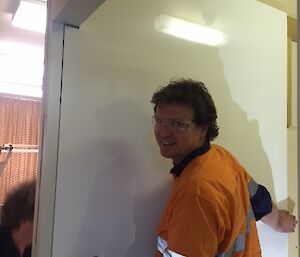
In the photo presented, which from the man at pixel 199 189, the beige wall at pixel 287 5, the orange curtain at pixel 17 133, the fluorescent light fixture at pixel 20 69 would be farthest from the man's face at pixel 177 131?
the orange curtain at pixel 17 133

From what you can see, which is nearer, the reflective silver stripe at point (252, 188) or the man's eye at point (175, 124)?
the man's eye at point (175, 124)

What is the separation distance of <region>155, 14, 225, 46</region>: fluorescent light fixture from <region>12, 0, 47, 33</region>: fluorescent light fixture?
2.79ft

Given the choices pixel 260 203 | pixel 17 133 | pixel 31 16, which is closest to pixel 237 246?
pixel 260 203

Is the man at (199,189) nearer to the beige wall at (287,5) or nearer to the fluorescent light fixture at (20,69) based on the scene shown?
the beige wall at (287,5)

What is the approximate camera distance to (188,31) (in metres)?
1.43

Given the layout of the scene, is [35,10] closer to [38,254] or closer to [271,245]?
[38,254]

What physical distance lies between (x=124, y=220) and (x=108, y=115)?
0.37m

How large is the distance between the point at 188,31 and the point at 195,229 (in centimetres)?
81

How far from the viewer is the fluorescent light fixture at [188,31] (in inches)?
53.8

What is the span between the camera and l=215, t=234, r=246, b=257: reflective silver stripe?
3.48 ft

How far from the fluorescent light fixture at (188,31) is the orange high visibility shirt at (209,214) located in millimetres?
512

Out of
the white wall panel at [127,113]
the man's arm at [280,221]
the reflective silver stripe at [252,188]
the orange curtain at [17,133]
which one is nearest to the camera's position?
the white wall panel at [127,113]

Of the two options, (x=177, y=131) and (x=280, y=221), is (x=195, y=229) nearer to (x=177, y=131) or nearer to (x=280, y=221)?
(x=177, y=131)

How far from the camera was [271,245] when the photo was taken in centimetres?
162
